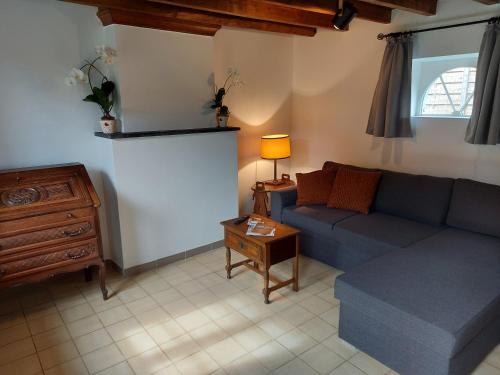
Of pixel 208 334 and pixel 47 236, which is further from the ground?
pixel 47 236

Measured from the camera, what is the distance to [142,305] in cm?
276

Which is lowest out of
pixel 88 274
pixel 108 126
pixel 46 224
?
pixel 88 274

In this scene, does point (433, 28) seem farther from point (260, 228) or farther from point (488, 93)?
point (260, 228)

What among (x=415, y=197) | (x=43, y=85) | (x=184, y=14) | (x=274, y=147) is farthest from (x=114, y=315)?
(x=415, y=197)

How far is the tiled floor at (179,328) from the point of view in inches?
83.0

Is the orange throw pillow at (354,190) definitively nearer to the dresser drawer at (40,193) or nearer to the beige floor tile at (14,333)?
the dresser drawer at (40,193)

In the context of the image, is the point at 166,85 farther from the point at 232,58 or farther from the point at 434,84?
the point at 434,84

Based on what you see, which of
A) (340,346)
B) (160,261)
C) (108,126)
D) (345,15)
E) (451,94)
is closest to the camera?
(340,346)

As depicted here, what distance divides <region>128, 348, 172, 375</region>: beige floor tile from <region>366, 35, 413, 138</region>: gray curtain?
2660mm

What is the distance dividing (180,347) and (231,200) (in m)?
1.79

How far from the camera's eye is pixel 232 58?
392 cm

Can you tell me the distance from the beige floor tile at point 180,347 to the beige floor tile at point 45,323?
845 millimetres

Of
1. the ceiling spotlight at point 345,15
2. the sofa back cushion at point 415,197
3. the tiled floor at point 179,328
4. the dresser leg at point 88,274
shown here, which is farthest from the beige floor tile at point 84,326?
the ceiling spotlight at point 345,15

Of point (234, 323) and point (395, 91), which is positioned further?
point (395, 91)
